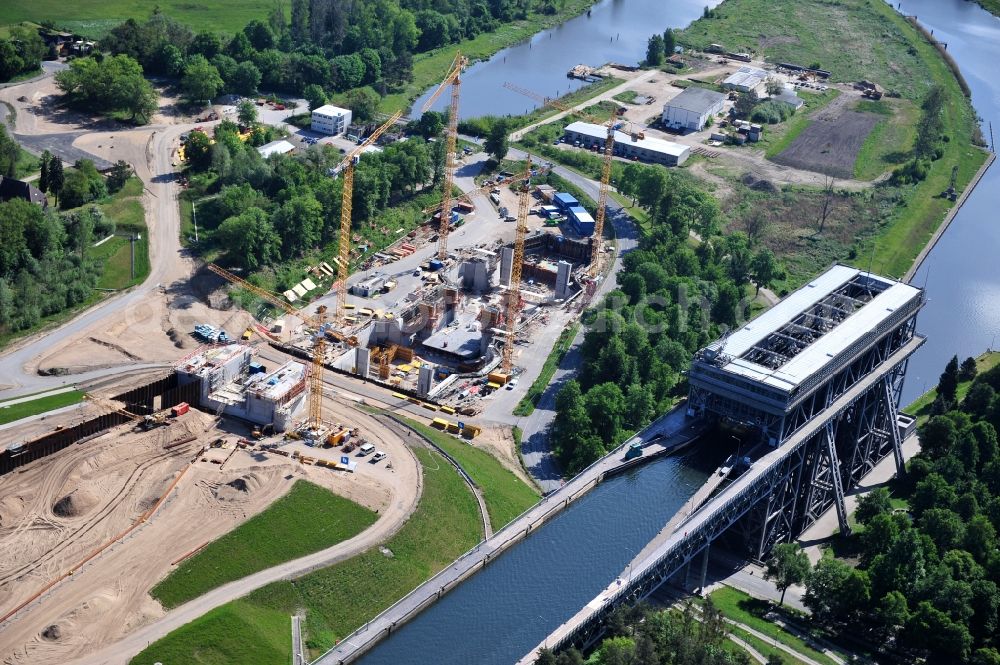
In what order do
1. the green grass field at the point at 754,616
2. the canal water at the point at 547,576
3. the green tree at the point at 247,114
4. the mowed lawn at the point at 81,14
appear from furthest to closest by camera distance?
the mowed lawn at the point at 81,14 → the green tree at the point at 247,114 → the green grass field at the point at 754,616 → the canal water at the point at 547,576

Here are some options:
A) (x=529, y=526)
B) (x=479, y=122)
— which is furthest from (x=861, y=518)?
(x=479, y=122)

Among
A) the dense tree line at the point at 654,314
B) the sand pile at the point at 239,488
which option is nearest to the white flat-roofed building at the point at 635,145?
the dense tree line at the point at 654,314

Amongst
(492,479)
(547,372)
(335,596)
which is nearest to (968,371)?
(547,372)

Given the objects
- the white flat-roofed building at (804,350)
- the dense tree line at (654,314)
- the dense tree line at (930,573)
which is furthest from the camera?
the dense tree line at (654,314)

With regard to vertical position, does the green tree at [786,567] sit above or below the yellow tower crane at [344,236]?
below

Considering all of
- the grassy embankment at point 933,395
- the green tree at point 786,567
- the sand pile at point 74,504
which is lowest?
the grassy embankment at point 933,395

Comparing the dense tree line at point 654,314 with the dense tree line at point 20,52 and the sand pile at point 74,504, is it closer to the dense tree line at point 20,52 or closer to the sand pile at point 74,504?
the sand pile at point 74,504

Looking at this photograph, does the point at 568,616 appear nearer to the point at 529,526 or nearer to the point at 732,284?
the point at 529,526
